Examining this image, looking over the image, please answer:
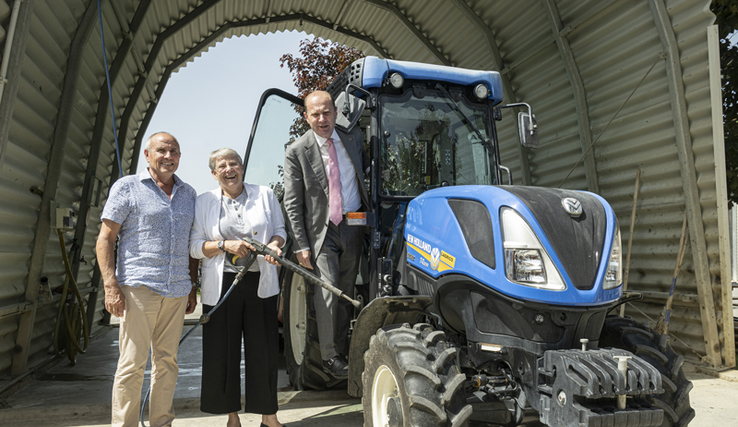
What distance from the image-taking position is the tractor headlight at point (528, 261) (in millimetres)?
2387

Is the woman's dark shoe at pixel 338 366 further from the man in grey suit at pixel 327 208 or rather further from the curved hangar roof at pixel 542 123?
the curved hangar roof at pixel 542 123

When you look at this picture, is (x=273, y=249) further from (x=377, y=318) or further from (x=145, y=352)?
Answer: (x=145, y=352)

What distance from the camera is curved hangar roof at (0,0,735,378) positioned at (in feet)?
14.7

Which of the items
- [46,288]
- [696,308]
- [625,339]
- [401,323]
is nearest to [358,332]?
[401,323]

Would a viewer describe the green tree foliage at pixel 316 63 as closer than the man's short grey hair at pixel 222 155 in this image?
No

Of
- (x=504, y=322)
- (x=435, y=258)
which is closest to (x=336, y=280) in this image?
(x=435, y=258)

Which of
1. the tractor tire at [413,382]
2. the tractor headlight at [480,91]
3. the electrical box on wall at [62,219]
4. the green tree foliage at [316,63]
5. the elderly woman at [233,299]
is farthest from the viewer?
the green tree foliage at [316,63]

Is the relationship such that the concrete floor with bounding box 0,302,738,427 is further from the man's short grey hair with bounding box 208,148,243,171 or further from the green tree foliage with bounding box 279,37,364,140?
the green tree foliage with bounding box 279,37,364,140

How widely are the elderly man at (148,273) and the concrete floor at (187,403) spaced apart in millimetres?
699

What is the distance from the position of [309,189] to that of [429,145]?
869 mm

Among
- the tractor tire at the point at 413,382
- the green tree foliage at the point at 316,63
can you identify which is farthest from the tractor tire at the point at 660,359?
the green tree foliage at the point at 316,63

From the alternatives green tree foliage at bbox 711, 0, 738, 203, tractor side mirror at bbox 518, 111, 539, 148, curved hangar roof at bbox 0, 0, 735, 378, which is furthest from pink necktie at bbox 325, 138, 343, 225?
green tree foliage at bbox 711, 0, 738, 203

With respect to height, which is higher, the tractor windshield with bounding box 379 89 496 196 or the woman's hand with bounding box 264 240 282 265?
the tractor windshield with bounding box 379 89 496 196

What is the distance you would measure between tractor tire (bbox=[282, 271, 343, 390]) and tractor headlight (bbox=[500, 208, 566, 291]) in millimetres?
1768
